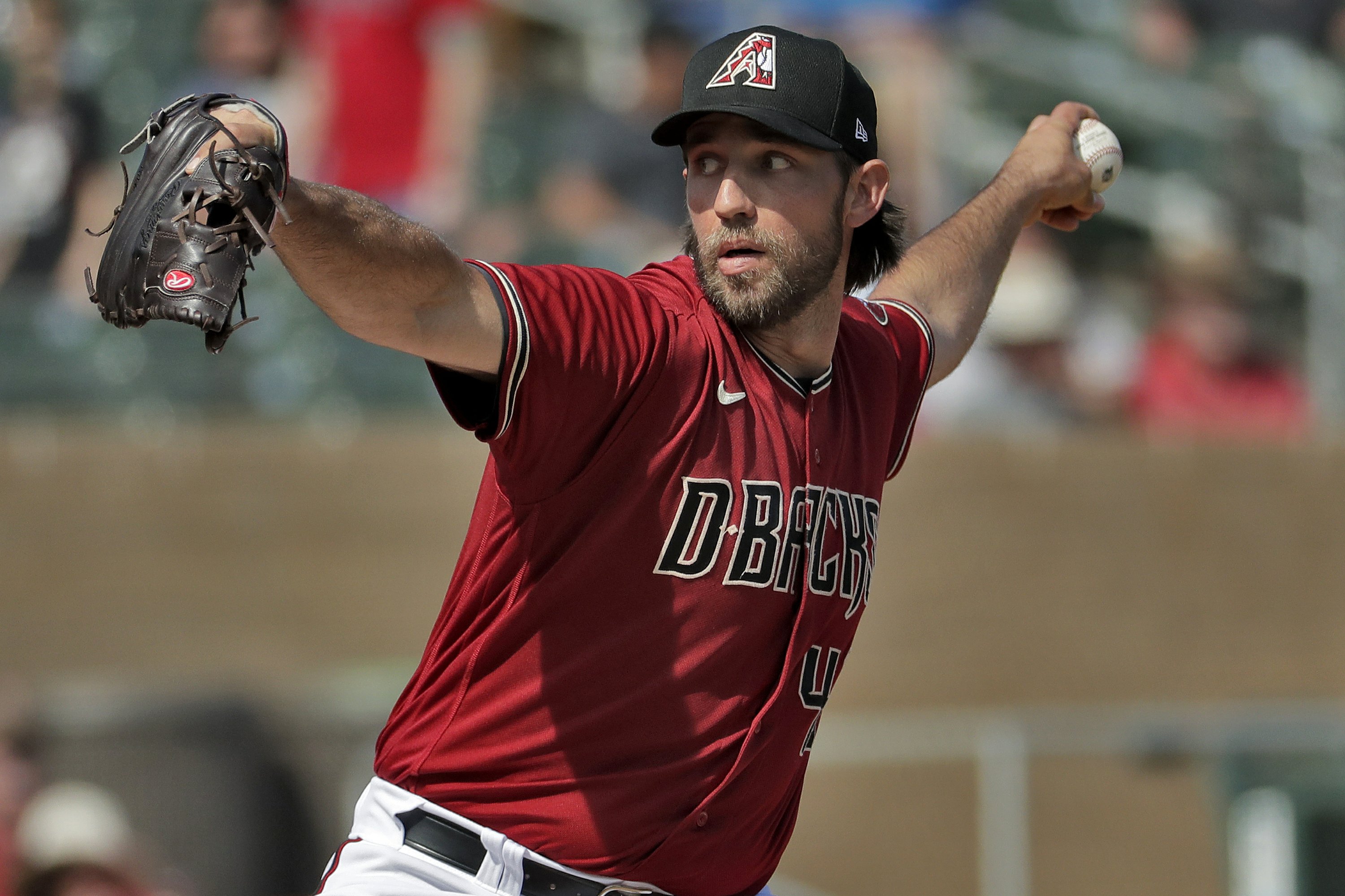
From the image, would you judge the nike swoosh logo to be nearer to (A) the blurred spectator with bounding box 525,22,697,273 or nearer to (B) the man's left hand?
(B) the man's left hand

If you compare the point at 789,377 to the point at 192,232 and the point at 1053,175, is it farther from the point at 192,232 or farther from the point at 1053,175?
the point at 1053,175

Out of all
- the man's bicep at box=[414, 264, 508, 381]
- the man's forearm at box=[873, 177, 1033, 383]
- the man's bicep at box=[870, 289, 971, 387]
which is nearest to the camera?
the man's bicep at box=[414, 264, 508, 381]

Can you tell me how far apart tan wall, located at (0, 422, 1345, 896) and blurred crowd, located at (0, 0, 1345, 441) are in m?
0.32

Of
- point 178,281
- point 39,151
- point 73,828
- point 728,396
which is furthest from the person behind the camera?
point 39,151

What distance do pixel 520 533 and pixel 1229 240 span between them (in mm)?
6615

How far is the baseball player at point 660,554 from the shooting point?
3.06 m

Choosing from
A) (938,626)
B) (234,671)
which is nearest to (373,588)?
(234,671)

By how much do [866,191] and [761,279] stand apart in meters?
0.48

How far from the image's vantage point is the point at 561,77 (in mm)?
9211

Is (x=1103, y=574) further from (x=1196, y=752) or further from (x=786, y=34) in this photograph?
(x=786, y=34)

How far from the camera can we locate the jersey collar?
339 cm

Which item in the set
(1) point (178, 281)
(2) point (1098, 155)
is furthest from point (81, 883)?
(2) point (1098, 155)

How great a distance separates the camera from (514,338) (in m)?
2.82

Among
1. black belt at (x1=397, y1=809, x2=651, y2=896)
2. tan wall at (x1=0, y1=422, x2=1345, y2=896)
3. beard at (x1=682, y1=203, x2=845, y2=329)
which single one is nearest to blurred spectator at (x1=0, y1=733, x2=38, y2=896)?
tan wall at (x1=0, y1=422, x2=1345, y2=896)
